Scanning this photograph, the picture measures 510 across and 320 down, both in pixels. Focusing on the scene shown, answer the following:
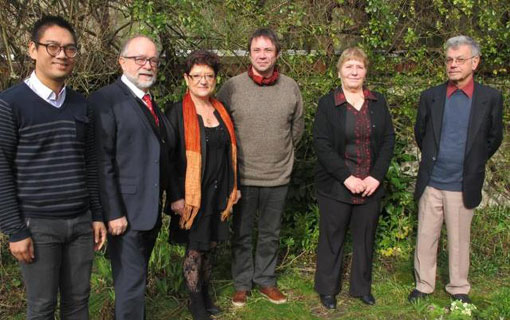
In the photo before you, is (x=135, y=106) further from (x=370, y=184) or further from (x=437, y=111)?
(x=437, y=111)

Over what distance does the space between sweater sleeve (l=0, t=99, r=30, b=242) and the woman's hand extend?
7.11 ft

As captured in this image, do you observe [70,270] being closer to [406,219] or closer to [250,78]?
[250,78]

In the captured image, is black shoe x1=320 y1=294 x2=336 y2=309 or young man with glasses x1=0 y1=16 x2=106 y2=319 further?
black shoe x1=320 y1=294 x2=336 y2=309

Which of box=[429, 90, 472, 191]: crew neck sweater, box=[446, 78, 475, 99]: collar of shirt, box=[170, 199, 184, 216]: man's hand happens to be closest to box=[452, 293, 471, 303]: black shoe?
box=[429, 90, 472, 191]: crew neck sweater

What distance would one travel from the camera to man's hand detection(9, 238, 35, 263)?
Result: 8.13ft

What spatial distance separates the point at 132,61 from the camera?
9.95ft

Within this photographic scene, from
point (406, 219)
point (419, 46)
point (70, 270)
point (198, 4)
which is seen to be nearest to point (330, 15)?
point (419, 46)

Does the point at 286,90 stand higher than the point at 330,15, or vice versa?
the point at 330,15

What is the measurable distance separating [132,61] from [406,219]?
3.16 metres

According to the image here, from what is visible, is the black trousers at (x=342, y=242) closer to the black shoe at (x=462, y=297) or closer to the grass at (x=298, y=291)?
the grass at (x=298, y=291)

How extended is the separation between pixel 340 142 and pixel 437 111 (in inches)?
30.2

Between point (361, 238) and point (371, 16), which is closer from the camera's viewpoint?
point (361, 238)

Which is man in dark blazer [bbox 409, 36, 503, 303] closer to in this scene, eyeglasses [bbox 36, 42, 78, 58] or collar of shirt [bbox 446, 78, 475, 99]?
collar of shirt [bbox 446, 78, 475, 99]

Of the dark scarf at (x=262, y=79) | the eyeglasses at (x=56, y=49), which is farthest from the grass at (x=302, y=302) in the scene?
the eyeglasses at (x=56, y=49)
